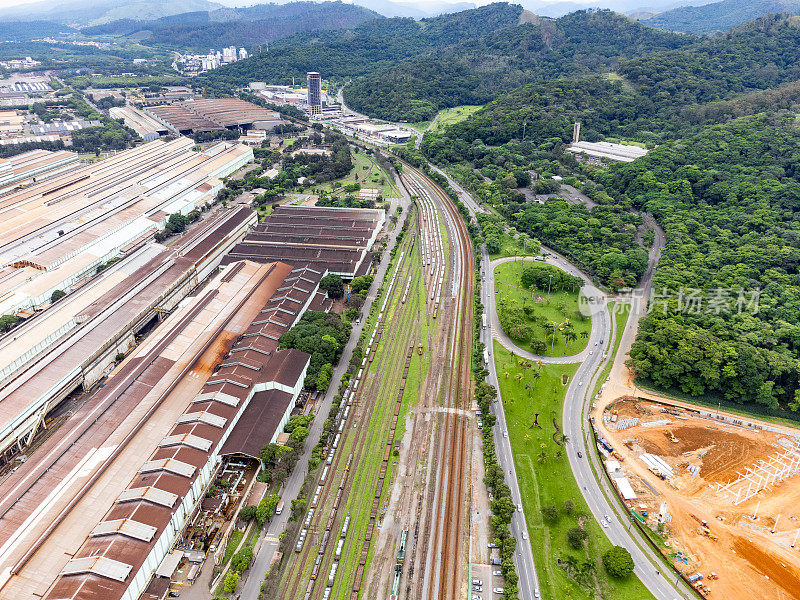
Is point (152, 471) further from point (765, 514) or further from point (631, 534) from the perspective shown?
point (765, 514)

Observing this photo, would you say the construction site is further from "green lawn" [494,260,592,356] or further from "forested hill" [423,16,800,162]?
"forested hill" [423,16,800,162]

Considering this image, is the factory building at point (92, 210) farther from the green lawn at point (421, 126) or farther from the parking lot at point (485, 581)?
the parking lot at point (485, 581)

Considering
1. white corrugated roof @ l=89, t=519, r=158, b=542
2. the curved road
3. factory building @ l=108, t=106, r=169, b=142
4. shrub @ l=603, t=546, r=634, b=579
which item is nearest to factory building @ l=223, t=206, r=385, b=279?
the curved road

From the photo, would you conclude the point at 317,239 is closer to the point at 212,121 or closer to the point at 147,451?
the point at 147,451

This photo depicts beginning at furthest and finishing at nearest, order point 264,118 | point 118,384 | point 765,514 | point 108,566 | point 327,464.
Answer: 1. point 264,118
2. point 118,384
3. point 327,464
4. point 765,514
5. point 108,566

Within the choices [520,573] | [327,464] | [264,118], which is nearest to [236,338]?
[327,464]

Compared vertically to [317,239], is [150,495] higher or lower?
lower

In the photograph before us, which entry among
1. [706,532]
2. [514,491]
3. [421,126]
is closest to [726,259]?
[706,532]
